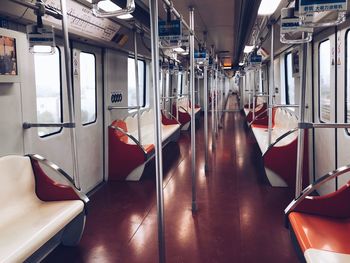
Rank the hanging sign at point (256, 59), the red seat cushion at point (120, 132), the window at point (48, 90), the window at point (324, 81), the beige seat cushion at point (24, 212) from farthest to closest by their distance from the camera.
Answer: the hanging sign at point (256, 59) → the red seat cushion at point (120, 132) → the window at point (324, 81) → the window at point (48, 90) → the beige seat cushion at point (24, 212)

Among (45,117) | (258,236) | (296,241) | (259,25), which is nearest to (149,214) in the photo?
(258,236)

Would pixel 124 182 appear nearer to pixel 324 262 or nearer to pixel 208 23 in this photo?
pixel 208 23

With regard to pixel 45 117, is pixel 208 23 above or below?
above

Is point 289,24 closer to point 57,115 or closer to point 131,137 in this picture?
point 57,115

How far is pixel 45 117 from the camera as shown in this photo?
4.09 metres

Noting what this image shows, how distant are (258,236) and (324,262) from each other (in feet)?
5.03

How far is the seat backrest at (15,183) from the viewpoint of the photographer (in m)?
2.80

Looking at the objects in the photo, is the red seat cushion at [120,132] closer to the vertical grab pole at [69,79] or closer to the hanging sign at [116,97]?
the hanging sign at [116,97]

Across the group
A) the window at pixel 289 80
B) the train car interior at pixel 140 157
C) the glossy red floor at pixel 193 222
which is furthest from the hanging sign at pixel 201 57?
the window at pixel 289 80

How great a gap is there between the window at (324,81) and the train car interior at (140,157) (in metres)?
0.02

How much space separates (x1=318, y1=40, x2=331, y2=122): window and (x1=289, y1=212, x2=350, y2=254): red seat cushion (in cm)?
205

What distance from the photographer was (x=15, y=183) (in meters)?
2.93

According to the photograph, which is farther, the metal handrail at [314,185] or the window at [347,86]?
the window at [347,86]

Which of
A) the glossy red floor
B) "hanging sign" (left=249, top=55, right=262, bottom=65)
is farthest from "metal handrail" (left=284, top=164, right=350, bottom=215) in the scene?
"hanging sign" (left=249, top=55, right=262, bottom=65)
